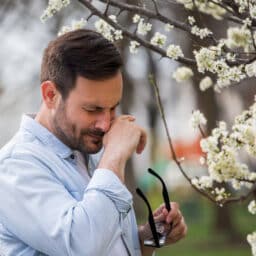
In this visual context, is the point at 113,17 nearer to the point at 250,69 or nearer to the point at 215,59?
the point at 215,59

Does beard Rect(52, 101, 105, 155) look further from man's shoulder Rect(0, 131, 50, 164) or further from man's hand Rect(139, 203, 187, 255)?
man's hand Rect(139, 203, 187, 255)

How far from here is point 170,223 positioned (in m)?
2.93

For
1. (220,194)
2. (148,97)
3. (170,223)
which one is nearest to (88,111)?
(170,223)

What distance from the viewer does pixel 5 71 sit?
15.4 meters

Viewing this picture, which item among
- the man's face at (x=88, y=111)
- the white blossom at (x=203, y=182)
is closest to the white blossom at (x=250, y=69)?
the white blossom at (x=203, y=182)

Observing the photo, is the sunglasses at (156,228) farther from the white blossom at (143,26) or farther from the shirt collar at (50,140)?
the white blossom at (143,26)

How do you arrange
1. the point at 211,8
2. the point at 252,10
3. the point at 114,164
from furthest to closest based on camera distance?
the point at 211,8
the point at 252,10
the point at 114,164

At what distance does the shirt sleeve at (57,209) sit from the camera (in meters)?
2.48

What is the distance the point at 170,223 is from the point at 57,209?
20.7 inches

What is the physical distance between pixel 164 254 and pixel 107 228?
598 inches

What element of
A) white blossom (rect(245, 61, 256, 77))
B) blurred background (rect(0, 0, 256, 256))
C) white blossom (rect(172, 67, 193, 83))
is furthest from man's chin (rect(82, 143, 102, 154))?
white blossom (rect(172, 67, 193, 83))

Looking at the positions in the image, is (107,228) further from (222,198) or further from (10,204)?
(222,198)

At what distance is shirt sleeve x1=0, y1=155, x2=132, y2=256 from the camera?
248 cm

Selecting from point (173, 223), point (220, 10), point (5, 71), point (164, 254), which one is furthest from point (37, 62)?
point (173, 223)
